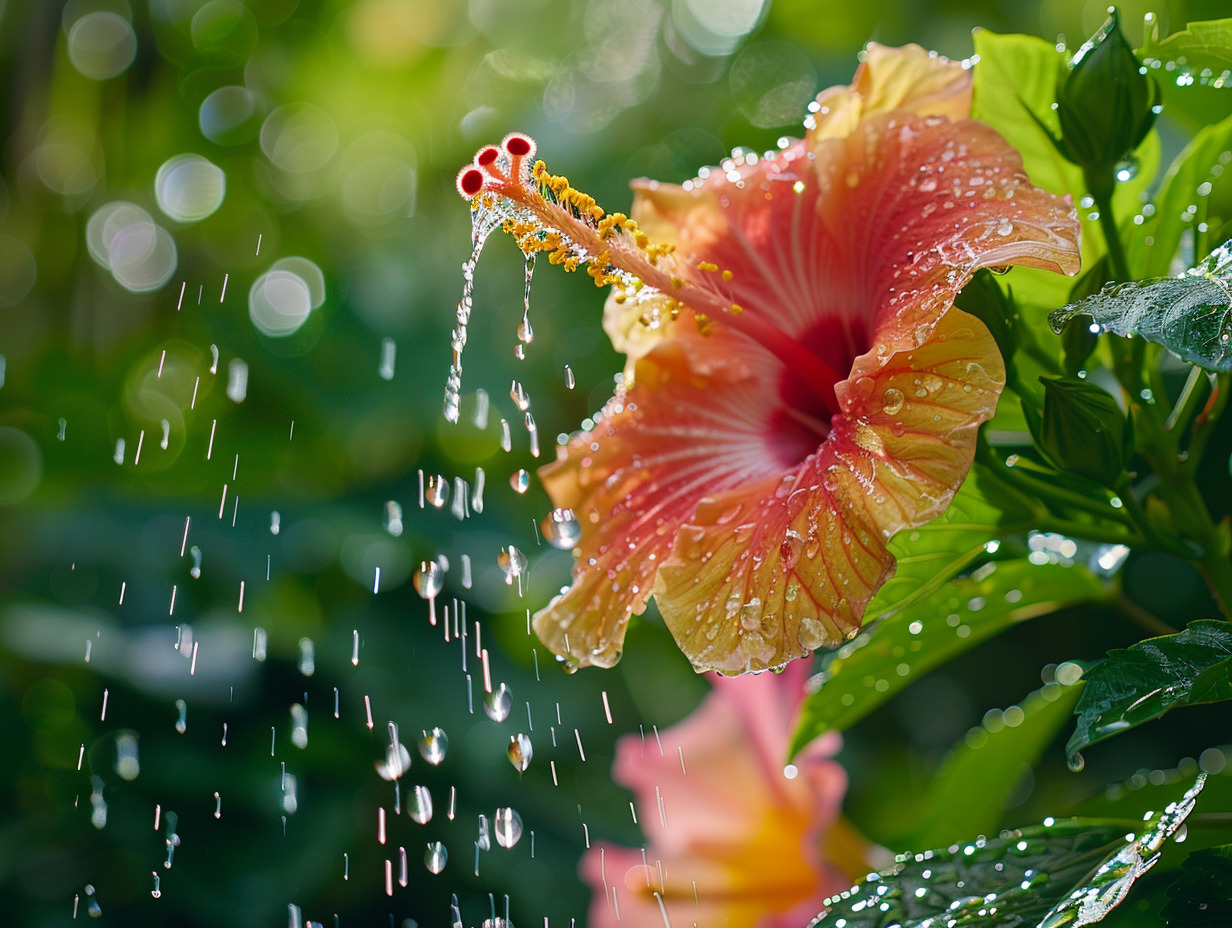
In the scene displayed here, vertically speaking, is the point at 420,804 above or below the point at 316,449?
below

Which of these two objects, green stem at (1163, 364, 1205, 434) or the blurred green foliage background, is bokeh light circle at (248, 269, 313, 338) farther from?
green stem at (1163, 364, 1205, 434)

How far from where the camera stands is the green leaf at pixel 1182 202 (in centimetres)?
75

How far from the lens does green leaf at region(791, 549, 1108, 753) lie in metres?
0.82

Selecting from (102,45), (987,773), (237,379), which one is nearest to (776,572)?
(987,773)

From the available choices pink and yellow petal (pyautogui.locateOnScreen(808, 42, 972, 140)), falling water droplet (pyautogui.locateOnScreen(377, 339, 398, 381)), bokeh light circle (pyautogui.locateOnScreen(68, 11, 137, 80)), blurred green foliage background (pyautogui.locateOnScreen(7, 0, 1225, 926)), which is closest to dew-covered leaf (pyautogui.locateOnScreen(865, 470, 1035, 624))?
pink and yellow petal (pyautogui.locateOnScreen(808, 42, 972, 140))

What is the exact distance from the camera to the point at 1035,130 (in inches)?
30.7

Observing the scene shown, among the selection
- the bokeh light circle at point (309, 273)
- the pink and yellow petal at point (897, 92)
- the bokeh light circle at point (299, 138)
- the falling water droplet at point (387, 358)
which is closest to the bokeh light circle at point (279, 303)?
the bokeh light circle at point (309, 273)

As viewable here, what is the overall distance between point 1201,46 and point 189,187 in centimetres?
213

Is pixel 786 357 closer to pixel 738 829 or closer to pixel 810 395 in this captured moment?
pixel 810 395

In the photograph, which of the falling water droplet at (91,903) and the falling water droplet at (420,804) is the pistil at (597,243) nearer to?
the falling water droplet at (420,804)

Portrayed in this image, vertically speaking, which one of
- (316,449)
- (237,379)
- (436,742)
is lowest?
(436,742)

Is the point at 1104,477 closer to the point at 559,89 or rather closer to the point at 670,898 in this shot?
the point at 670,898

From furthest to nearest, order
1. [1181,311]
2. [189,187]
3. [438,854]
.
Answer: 1. [189,187]
2. [438,854]
3. [1181,311]

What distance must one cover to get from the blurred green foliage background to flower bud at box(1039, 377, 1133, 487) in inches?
45.0
